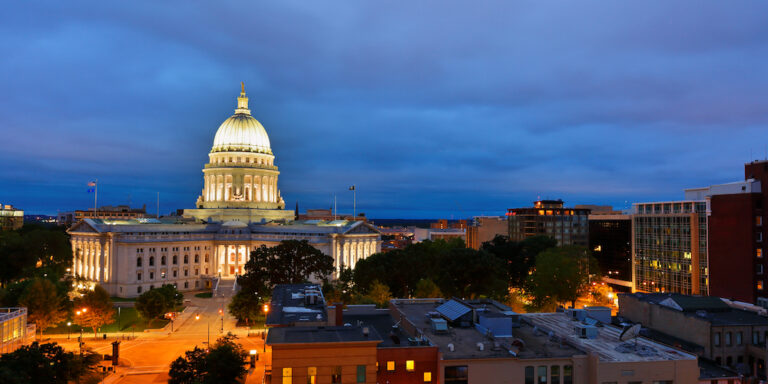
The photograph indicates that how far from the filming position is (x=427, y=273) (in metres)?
100

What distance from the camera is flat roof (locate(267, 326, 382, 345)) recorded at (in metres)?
38.7

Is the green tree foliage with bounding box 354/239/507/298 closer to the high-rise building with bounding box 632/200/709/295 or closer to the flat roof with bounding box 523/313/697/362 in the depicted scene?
the high-rise building with bounding box 632/200/709/295

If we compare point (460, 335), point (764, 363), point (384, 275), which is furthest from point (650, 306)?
point (384, 275)

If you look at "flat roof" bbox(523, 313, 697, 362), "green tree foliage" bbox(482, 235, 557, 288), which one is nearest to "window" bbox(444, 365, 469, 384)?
"flat roof" bbox(523, 313, 697, 362)

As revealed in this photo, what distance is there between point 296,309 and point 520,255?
8650 centimetres

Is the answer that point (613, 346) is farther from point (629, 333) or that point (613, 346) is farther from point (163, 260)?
point (163, 260)

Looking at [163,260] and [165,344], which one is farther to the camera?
[163,260]

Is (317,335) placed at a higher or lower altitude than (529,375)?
higher

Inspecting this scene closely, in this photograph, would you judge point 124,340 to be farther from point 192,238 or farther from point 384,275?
point 192,238

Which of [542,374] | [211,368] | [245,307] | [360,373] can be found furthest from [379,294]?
[360,373]

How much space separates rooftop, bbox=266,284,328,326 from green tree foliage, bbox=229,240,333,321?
28497 mm

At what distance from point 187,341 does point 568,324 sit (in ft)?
168

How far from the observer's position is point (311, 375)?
38.3 metres

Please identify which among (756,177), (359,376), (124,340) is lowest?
(124,340)
